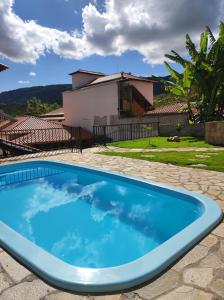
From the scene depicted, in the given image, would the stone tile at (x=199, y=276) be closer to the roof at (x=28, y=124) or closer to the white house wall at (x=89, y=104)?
the white house wall at (x=89, y=104)

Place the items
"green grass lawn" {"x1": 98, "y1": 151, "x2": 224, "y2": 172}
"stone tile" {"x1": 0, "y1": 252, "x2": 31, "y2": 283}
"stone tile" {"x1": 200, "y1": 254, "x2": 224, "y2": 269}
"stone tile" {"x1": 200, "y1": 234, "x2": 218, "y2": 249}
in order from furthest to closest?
"green grass lawn" {"x1": 98, "y1": 151, "x2": 224, "y2": 172} → "stone tile" {"x1": 200, "y1": 234, "x2": 218, "y2": 249} → "stone tile" {"x1": 200, "y1": 254, "x2": 224, "y2": 269} → "stone tile" {"x1": 0, "y1": 252, "x2": 31, "y2": 283}


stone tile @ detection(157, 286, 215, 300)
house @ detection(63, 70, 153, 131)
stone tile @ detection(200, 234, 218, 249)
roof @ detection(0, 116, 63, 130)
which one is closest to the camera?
stone tile @ detection(157, 286, 215, 300)

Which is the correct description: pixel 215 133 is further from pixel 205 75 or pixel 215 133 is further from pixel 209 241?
pixel 209 241

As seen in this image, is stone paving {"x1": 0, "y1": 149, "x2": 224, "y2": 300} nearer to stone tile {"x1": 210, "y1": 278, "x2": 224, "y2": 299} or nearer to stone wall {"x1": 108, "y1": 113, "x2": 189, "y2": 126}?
stone tile {"x1": 210, "y1": 278, "x2": 224, "y2": 299}

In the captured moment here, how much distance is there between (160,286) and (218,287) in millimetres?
606

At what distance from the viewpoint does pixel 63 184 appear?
9195mm

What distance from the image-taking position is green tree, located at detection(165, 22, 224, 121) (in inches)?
659

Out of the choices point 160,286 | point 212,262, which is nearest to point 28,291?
point 160,286

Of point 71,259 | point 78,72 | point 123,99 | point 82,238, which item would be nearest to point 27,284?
point 71,259

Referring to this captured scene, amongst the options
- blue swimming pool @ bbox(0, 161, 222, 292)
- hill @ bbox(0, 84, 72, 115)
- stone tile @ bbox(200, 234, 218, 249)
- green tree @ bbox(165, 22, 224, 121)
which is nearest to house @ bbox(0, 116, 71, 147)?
green tree @ bbox(165, 22, 224, 121)

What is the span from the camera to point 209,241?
12.5 feet

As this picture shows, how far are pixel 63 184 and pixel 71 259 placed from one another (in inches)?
199

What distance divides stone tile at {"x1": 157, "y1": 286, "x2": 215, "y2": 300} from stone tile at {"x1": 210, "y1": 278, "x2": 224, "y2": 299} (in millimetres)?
97

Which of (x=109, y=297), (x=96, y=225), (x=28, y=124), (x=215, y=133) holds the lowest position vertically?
(x=96, y=225)
